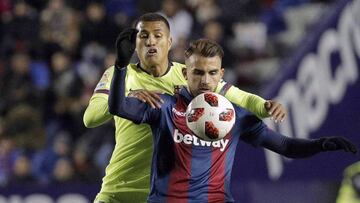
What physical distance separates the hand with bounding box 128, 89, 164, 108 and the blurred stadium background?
3.21 m

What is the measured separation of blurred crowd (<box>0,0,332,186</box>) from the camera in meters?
11.9

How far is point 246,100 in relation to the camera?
258 inches

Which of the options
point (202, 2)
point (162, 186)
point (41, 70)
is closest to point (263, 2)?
point (202, 2)

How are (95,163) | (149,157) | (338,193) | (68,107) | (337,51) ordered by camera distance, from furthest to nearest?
(68,107)
(95,163)
(337,51)
(338,193)
(149,157)

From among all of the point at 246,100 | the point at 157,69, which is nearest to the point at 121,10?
the point at 157,69

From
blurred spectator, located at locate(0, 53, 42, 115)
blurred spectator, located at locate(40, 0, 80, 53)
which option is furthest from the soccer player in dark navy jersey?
blurred spectator, located at locate(40, 0, 80, 53)

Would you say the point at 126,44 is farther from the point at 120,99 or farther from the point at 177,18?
the point at 177,18

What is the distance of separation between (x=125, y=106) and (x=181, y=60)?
556 cm

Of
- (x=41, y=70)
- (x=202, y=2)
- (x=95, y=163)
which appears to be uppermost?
(x=202, y=2)

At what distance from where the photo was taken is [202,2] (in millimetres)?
12453

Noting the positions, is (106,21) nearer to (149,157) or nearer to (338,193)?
(338,193)

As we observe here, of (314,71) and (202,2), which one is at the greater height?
(202,2)

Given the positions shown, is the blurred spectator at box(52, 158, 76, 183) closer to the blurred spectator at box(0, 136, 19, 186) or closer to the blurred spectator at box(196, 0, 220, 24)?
the blurred spectator at box(0, 136, 19, 186)

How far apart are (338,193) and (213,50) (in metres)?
3.12
